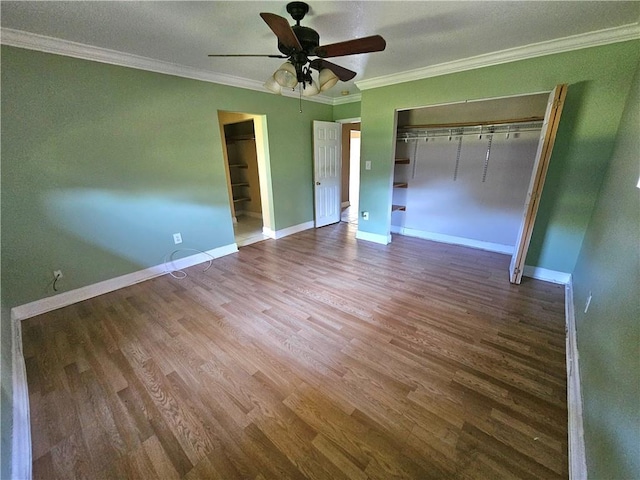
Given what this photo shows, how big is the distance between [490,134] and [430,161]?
2.85 ft

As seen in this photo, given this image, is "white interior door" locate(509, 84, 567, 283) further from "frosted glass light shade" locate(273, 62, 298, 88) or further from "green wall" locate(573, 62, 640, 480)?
"frosted glass light shade" locate(273, 62, 298, 88)

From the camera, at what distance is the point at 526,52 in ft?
8.28

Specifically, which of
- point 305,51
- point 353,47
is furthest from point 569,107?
point 305,51

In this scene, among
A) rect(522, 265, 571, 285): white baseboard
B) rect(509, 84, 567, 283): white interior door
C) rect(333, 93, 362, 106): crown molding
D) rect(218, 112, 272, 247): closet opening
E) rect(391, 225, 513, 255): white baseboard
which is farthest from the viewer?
rect(218, 112, 272, 247): closet opening

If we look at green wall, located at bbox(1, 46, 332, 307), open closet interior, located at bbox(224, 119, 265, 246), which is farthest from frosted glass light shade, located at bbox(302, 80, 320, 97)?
open closet interior, located at bbox(224, 119, 265, 246)

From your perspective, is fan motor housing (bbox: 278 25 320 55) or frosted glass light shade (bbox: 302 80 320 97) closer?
fan motor housing (bbox: 278 25 320 55)

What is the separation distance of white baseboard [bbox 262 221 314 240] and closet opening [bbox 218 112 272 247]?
2 cm

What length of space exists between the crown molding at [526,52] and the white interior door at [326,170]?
1445mm

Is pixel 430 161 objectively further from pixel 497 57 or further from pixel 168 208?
pixel 168 208

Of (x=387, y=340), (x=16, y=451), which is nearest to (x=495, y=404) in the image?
(x=387, y=340)

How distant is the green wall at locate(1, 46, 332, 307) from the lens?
7.21 ft

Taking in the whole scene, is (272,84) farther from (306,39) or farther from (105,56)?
(105,56)

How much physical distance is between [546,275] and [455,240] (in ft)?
4.49

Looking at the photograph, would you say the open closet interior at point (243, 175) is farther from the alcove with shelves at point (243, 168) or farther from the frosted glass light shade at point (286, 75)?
the frosted glass light shade at point (286, 75)
